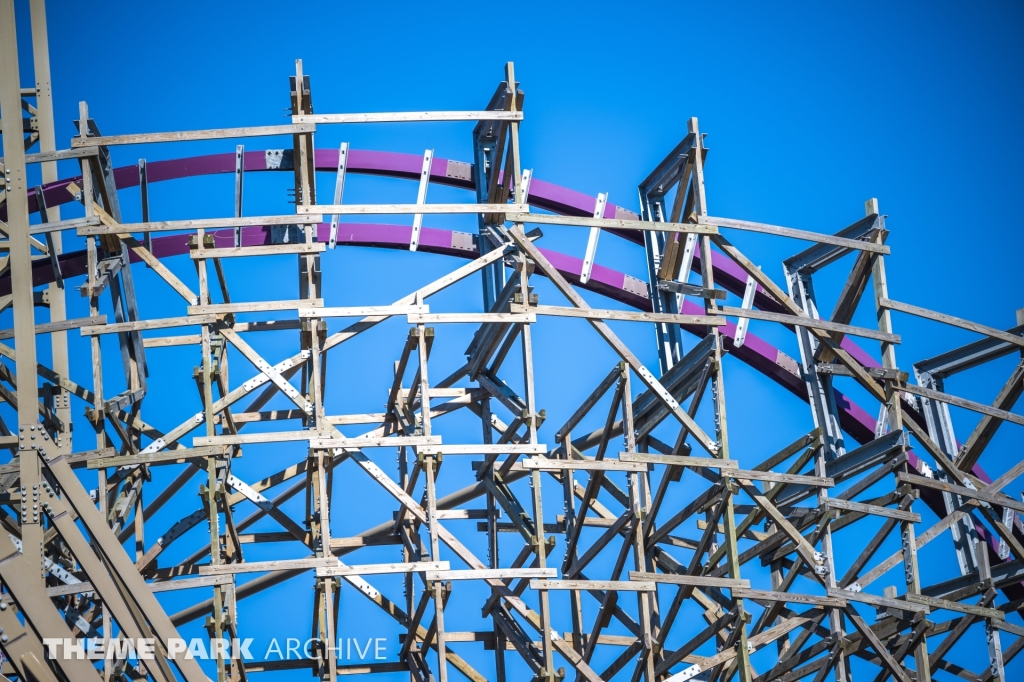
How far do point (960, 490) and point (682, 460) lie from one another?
473 cm

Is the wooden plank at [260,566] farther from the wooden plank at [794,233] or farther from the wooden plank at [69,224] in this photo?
the wooden plank at [794,233]

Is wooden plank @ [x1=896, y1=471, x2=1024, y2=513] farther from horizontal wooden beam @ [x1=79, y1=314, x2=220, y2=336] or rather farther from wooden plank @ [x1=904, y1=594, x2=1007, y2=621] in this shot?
horizontal wooden beam @ [x1=79, y1=314, x2=220, y2=336]

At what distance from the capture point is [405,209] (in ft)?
59.6

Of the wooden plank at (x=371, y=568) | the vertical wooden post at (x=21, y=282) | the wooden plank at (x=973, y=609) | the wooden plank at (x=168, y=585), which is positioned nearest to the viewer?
the vertical wooden post at (x=21, y=282)

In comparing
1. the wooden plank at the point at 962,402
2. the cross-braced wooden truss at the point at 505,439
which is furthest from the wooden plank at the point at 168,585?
the wooden plank at the point at 962,402

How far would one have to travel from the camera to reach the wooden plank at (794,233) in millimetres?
19047

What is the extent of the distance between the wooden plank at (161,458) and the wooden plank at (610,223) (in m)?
4.87

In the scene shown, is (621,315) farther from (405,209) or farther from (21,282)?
(21,282)

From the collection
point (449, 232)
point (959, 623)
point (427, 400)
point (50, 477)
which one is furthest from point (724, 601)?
point (50, 477)

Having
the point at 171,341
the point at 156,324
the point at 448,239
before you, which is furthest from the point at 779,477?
the point at 171,341

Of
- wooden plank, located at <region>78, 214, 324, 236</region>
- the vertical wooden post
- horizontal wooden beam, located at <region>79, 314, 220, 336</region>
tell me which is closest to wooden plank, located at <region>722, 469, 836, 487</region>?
wooden plank, located at <region>78, 214, 324, 236</region>

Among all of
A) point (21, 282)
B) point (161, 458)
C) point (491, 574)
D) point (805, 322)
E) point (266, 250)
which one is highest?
point (266, 250)

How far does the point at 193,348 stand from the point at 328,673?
23674 millimetres

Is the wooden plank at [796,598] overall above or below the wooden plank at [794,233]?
below
